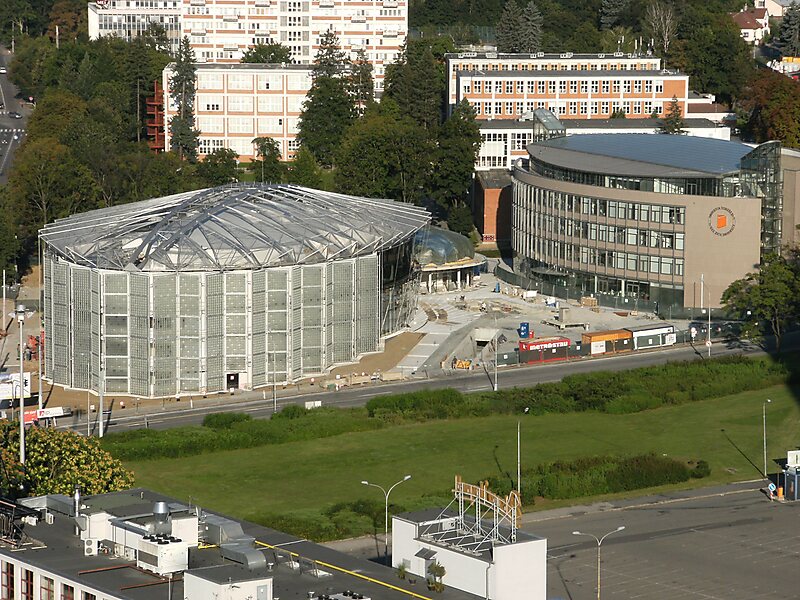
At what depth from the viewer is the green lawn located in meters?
118

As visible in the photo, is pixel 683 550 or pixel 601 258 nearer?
pixel 683 550

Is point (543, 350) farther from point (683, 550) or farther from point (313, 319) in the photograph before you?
point (683, 550)

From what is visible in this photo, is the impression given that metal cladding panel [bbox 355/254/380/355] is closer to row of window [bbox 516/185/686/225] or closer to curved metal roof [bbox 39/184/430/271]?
curved metal roof [bbox 39/184/430/271]

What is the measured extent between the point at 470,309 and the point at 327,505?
2463 inches

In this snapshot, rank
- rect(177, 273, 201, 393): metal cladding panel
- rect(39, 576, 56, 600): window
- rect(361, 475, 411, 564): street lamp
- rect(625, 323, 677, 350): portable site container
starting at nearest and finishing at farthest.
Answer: rect(39, 576, 56, 600): window < rect(361, 475, 411, 564): street lamp < rect(177, 273, 201, 393): metal cladding panel < rect(625, 323, 677, 350): portable site container

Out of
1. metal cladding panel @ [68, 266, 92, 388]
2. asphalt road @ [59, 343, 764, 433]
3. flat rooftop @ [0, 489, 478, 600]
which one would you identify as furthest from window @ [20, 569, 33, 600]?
metal cladding panel @ [68, 266, 92, 388]

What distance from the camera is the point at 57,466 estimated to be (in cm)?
10094

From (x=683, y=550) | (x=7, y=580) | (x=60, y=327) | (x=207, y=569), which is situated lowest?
(x=683, y=550)

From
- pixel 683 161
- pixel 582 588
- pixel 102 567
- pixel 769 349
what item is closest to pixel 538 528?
pixel 582 588

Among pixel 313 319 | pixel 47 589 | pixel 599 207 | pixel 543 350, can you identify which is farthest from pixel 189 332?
pixel 47 589

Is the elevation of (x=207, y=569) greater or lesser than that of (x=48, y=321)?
greater

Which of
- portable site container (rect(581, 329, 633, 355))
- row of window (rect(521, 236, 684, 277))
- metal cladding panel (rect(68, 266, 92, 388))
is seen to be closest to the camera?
metal cladding panel (rect(68, 266, 92, 388))

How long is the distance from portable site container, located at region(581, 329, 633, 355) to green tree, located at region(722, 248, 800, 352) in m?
10.0

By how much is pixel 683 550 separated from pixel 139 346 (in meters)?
54.2
